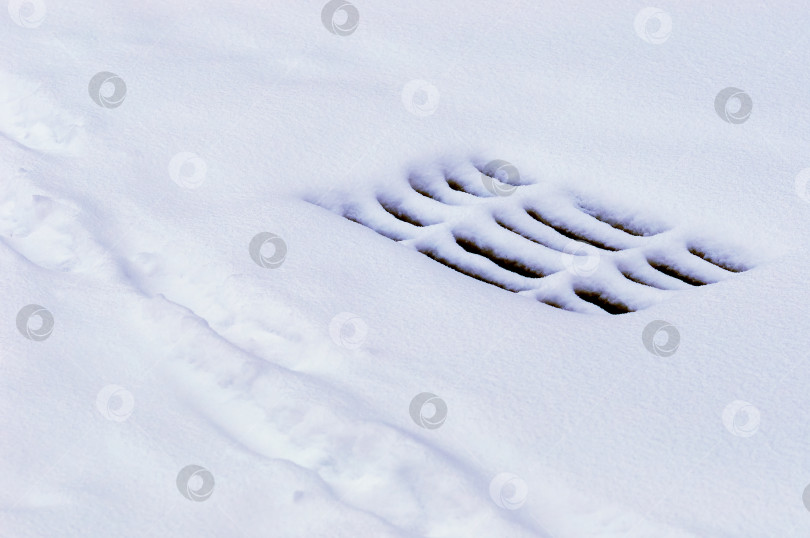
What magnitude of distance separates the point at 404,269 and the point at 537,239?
13.6 inches

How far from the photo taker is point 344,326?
6.30 ft

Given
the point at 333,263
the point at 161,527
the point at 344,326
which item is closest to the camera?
the point at 161,527

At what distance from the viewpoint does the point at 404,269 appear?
81.8 inches

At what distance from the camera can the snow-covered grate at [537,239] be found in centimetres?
208

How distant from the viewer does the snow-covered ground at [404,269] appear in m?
1.59

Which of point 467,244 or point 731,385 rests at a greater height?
point 467,244

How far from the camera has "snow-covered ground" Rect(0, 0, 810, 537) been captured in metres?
1.59

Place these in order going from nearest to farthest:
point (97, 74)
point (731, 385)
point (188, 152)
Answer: point (731, 385) < point (188, 152) < point (97, 74)

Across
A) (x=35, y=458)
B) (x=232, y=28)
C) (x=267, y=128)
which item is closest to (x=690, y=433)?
(x=35, y=458)

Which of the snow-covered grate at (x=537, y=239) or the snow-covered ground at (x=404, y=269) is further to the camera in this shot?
the snow-covered grate at (x=537, y=239)

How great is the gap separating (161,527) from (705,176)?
58.9 inches

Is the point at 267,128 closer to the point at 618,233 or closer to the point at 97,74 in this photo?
the point at 97,74

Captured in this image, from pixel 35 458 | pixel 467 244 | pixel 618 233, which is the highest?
pixel 618 233

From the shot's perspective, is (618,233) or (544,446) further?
(618,233)
